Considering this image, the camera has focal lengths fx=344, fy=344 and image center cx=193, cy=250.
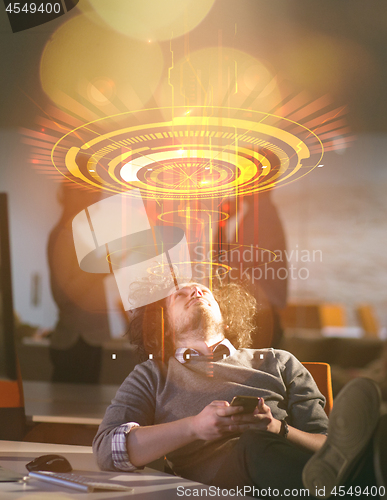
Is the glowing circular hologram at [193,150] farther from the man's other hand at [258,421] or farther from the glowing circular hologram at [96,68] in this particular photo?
the man's other hand at [258,421]

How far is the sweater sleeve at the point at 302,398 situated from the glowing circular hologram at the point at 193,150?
82 cm

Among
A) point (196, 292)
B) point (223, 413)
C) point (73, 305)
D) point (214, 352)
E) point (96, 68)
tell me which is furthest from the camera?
point (73, 305)

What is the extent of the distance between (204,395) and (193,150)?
3.12 ft

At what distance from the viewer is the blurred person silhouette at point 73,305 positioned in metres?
1.91

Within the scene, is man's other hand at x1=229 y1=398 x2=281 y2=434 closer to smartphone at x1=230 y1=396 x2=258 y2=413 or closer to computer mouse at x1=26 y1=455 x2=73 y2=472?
smartphone at x1=230 y1=396 x2=258 y2=413

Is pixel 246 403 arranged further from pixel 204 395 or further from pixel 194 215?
pixel 194 215

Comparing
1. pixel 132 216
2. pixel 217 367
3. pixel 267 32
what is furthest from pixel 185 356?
pixel 267 32

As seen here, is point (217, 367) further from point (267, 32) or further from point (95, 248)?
point (267, 32)

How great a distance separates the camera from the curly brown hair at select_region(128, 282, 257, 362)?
1.47 meters

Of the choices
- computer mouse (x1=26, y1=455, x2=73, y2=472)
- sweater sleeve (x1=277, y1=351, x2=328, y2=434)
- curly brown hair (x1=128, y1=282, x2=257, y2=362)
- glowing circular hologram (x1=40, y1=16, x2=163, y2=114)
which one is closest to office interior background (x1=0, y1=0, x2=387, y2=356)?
glowing circular hologram (x1=40, y1=16, x2=163, y2=114)

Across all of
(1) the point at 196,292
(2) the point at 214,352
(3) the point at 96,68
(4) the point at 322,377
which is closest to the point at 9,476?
(2) the point at 214,352

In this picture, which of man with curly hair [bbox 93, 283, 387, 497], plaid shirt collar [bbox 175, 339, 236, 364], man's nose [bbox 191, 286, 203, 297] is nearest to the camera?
man with curly hair [bbox 93, 283, 387, 497]

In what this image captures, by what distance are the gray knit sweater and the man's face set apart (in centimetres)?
13

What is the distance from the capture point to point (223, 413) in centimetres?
102
